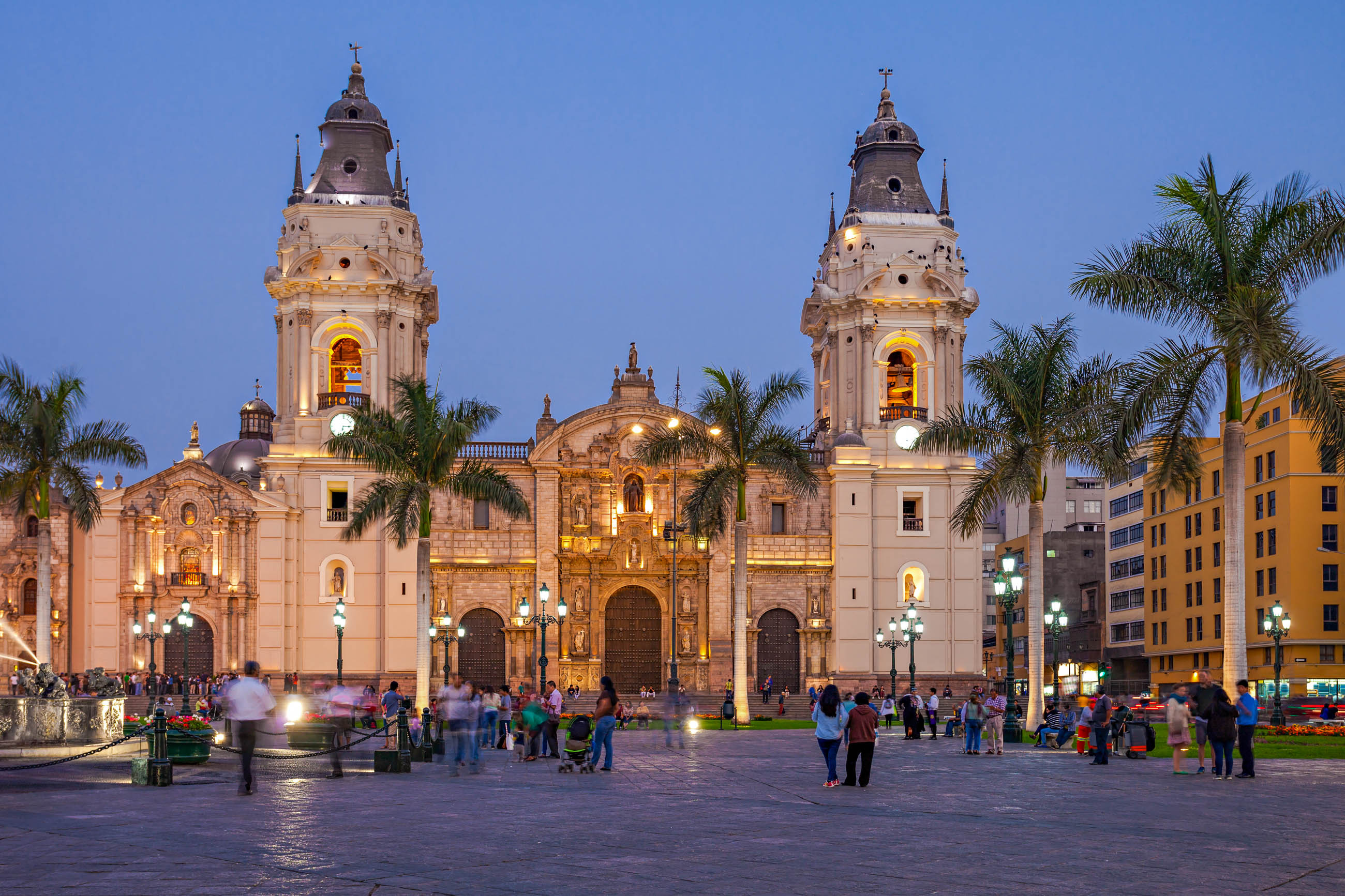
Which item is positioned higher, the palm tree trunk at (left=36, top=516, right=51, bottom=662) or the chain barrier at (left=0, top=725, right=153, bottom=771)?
the palm tree trunk at (left=36, top=516, right=51, bottom=662)

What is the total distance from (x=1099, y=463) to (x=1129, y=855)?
23.0 metres

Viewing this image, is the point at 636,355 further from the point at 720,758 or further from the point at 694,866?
the point at 694,866

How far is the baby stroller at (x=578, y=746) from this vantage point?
25266 mm

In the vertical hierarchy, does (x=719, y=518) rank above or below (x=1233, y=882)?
above

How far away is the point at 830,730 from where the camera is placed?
2147 cm

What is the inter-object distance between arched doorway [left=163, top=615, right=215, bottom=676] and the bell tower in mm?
7956

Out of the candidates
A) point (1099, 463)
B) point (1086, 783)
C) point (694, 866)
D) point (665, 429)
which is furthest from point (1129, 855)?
point (665, 429)

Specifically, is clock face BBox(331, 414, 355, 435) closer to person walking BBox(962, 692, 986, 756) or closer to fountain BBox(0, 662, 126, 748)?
fountain BBox(0, 662, 126, 748)

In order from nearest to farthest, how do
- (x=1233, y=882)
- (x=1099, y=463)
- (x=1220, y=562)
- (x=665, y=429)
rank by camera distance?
(x=1233, y=882) → (x=1099, y=463) → (x=665, y=429) → (x=1220, y=562)

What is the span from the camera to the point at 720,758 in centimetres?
2870

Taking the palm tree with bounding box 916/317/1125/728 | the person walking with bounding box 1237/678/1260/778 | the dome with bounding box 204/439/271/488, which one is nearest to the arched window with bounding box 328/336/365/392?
the dome with bounding box 204/439/271/488

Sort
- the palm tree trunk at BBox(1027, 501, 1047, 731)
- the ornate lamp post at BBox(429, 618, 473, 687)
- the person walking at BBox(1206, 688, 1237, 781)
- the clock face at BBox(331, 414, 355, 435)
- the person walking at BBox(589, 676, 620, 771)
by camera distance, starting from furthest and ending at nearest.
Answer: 1. the clock face at BBox(331, 414, 355, 435)
2. the ornate lamp post at BBox(429, 618, 473, 687)
3. the palm tree trunk at BBox(1027, 501, 1047, 731)
4. the person walking at BBox(589, 676, 620, 771)
5. the person walking at BBox(1206, 688, 1237, 781)

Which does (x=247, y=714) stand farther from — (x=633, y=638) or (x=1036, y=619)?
(x=633, y=638)

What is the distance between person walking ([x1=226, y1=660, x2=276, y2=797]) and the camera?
1958 centimetres
